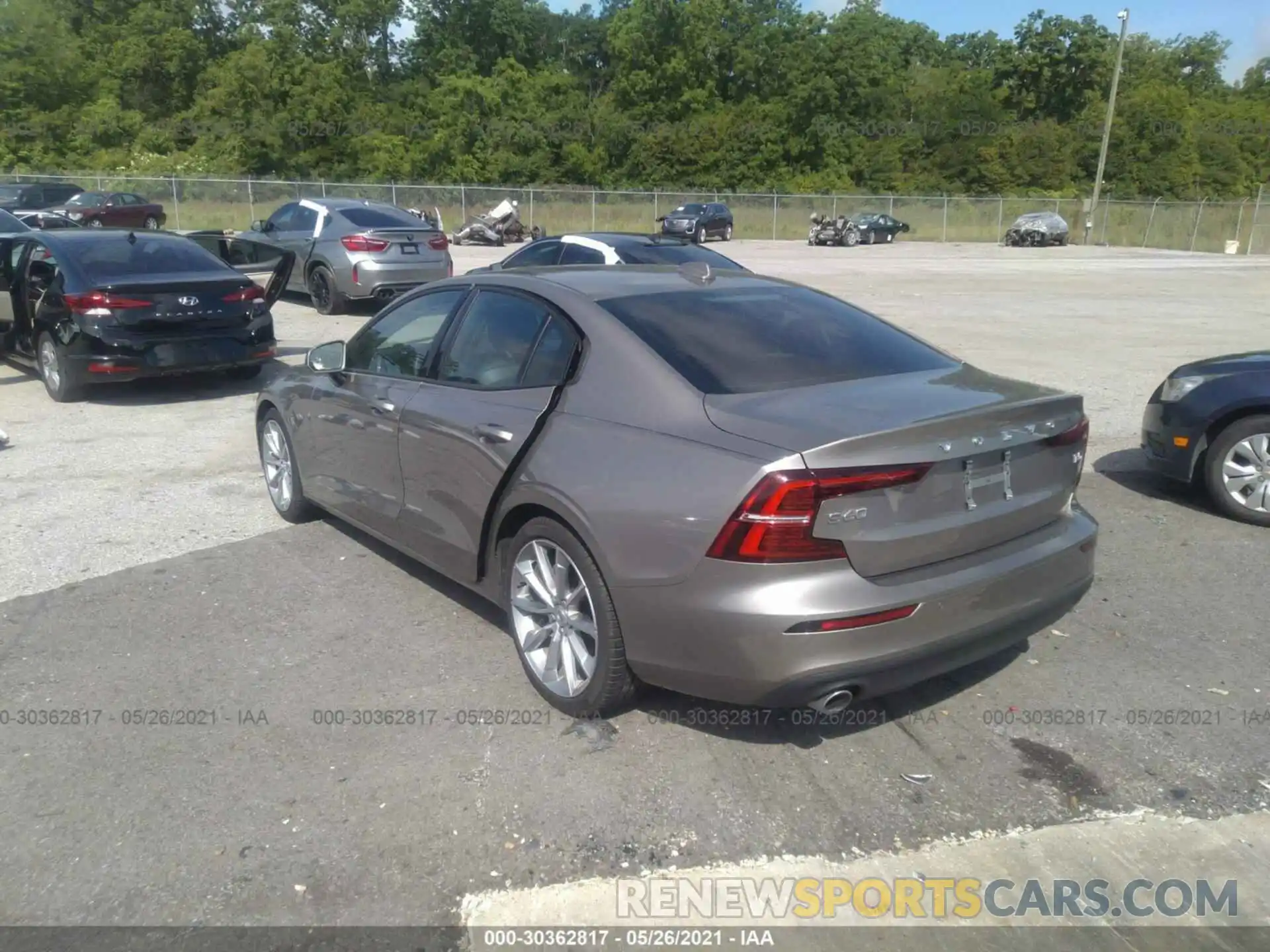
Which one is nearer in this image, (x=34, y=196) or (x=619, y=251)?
(x=619, y=251)

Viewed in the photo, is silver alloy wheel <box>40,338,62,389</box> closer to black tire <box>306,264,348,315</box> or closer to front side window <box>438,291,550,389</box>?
black tire <box>306,264,348,315</box>

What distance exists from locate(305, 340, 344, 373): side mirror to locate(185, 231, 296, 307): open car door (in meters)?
5.20

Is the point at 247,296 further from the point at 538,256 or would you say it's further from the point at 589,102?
the point at 589,102

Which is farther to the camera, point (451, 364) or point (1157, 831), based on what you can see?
point (451, 364)

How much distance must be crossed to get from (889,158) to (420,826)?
221ft

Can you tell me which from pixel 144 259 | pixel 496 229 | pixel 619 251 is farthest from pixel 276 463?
pixel 496 229

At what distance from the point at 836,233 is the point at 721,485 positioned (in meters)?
44.8

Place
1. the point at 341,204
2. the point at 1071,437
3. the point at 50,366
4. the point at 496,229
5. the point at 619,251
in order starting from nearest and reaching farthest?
1. the point at 1071,437
2. the point at 50,366
3. the point at 619,251
4. the point at 341,204
5. the point at 496,229

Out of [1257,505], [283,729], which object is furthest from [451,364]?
[1257,505]

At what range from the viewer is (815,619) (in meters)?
3.26

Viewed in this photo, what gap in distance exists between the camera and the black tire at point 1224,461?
247 inches

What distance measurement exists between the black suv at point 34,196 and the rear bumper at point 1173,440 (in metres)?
34.3

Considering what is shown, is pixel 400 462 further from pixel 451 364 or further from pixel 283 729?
pixel 283 729

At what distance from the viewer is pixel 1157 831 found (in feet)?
11.0
